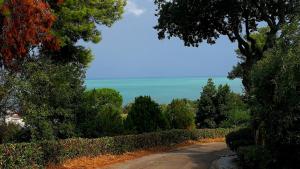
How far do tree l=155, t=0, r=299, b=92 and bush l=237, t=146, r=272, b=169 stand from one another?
9.43m

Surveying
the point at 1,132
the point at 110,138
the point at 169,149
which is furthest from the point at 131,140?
the point at 1,132

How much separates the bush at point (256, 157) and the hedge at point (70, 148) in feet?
22.0

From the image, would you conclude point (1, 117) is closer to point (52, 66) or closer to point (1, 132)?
point (1, 132)

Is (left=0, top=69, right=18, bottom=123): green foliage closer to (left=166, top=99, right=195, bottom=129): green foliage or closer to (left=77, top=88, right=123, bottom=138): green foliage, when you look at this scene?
(left=77, top=88, right=123, bottom=138): green foliage

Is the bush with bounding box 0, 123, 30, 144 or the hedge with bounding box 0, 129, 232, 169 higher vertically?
the bush with bounding box 0, 123, 30, 144

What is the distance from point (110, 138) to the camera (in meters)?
23.1

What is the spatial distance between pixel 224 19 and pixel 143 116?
6.45 m

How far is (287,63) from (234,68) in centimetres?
4026

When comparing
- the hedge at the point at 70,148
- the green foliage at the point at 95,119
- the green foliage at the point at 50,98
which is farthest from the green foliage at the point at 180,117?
the green foliage at the point at 50,98

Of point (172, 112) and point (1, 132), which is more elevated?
point (172, 112)

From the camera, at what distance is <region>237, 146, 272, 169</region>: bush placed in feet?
48.4

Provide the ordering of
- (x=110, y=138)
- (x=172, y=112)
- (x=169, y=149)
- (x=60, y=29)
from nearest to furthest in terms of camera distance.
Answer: (x=110, y=138) → (x=169, y=149) → (x=60, y=29) → (x=172, y=112)

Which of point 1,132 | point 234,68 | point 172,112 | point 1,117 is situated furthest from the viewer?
point 234,68

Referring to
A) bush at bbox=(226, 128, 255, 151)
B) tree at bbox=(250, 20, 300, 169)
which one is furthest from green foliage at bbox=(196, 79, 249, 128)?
tree at bbox=(250, 20, 300, 169)
